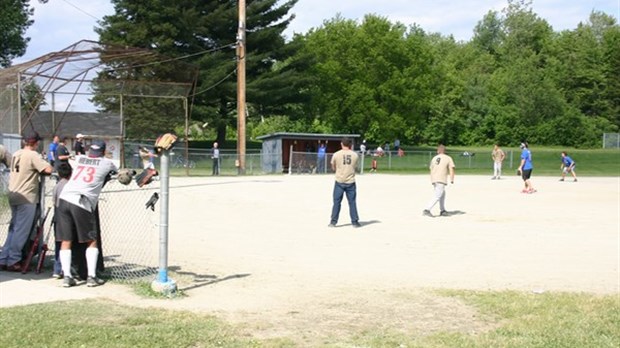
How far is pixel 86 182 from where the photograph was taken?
808 cm

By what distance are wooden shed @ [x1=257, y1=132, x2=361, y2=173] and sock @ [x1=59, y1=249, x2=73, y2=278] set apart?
3201cm

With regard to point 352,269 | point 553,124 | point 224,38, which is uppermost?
point 224,38

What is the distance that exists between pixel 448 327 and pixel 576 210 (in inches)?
526

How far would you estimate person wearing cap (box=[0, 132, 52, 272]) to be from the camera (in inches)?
343

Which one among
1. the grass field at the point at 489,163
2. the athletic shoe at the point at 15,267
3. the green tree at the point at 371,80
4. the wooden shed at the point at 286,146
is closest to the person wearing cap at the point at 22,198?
the athletic shoe at the point at 15,267

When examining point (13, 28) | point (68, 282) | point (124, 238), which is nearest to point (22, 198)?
point (68, 282)

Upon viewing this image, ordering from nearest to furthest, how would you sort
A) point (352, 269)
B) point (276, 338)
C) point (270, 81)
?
point (276, 338)
point (352, 269)
point (270, 81)

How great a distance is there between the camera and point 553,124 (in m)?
76.8

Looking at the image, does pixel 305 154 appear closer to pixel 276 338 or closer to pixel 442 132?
pixel 276 338

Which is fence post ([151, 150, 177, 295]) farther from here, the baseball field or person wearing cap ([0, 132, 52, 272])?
person wearing cap ([0, 132, 52, 272])

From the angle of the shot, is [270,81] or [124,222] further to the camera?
[270,81]

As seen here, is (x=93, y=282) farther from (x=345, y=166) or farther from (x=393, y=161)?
(x=393, y=161)

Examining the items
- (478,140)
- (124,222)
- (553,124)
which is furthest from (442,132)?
(124,222)

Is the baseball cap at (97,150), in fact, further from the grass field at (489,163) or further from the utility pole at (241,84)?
the grass field at (489,163)
